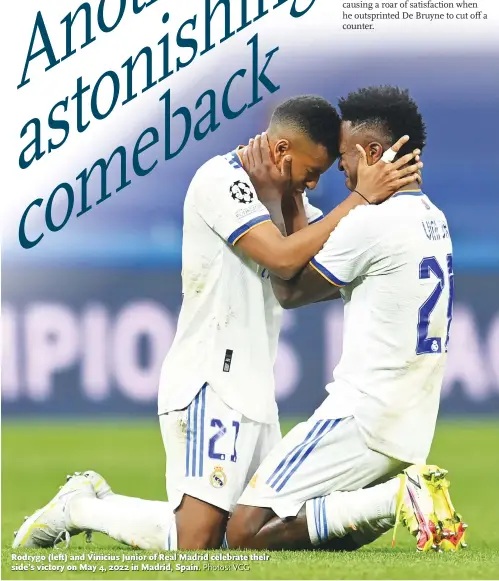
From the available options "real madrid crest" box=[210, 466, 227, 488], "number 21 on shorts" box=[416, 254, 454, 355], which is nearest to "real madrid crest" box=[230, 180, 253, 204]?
"number 21 on shorts" box=[416, 254, 454, 355]

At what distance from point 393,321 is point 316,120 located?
0.97 m

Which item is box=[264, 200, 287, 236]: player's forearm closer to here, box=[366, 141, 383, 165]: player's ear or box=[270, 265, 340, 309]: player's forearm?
box=[270, 265, 340, 309]: player's forearm

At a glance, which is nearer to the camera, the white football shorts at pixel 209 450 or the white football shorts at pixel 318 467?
the white football shorts at pixel 318 467

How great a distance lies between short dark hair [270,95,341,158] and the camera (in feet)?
16.7

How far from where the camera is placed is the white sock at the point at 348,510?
4715 mm

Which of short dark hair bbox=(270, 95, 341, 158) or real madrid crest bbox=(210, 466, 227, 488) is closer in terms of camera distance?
real madrid crest bbox=(210, 466, 227, 488)

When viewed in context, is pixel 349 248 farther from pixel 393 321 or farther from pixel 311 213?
pixel 311 213

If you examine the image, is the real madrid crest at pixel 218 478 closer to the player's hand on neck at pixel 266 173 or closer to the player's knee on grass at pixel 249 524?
the player's knee on grass at pixel 249 524

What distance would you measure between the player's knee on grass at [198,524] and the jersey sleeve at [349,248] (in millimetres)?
1128

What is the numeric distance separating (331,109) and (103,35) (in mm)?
1402

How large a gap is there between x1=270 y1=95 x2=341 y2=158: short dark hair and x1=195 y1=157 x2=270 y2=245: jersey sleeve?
0.33 m

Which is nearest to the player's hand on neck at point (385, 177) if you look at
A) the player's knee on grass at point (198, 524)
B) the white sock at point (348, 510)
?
the white sock at point (348, 510)

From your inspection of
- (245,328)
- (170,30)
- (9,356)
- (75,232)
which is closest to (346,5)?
(170,30)

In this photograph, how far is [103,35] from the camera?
5.82 m
